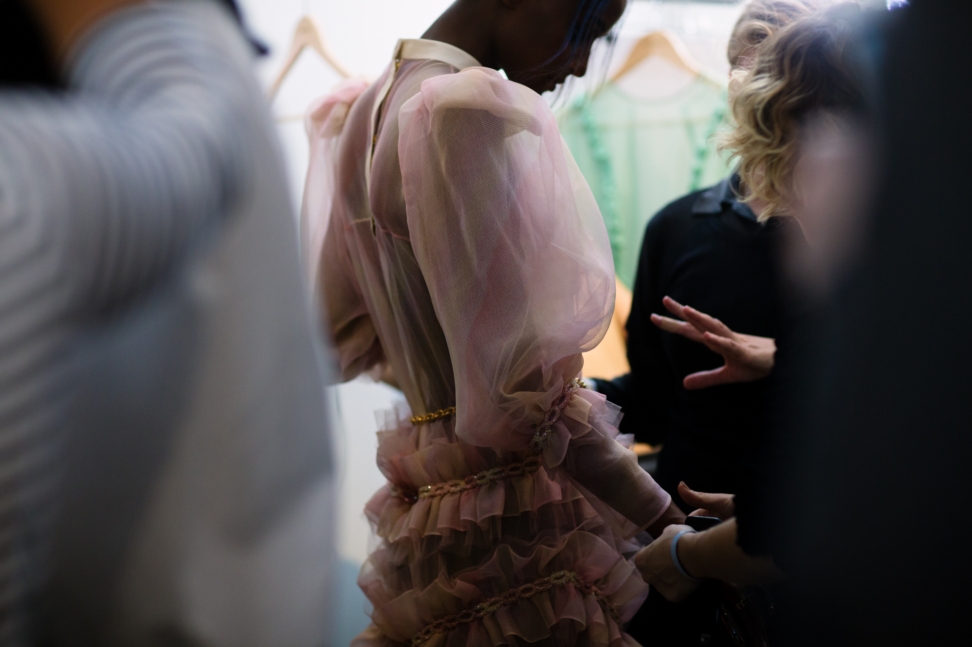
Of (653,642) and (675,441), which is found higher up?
(675,441)

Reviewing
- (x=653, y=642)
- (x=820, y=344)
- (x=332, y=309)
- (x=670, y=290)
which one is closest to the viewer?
(x=820, y=344)

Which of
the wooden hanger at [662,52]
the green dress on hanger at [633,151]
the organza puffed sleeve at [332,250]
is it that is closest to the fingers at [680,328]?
the organza puffed sleeve at [332,250]

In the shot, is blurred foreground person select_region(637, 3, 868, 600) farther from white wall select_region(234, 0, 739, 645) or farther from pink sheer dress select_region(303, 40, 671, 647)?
white wall select_region(234, 0, 739, 645)

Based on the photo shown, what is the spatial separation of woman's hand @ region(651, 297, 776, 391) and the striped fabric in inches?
20.9

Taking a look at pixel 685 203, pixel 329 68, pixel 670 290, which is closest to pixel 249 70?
pixel 670 290

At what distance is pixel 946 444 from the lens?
41 centimetres

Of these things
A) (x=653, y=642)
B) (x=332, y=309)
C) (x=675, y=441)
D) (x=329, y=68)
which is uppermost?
(x=329, y=68)

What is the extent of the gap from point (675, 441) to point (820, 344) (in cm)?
32

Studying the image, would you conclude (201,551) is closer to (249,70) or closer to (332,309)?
(249,70)

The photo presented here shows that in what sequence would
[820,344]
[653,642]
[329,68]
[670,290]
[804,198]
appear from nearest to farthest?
[820,344]
[804,198]
[653,642]
[670,290]
[329,68]

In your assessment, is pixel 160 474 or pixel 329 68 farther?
pixel 329 68

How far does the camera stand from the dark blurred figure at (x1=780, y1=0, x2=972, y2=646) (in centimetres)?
39

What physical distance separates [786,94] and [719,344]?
0.86 feet

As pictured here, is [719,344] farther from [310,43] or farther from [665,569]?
[310,43]
